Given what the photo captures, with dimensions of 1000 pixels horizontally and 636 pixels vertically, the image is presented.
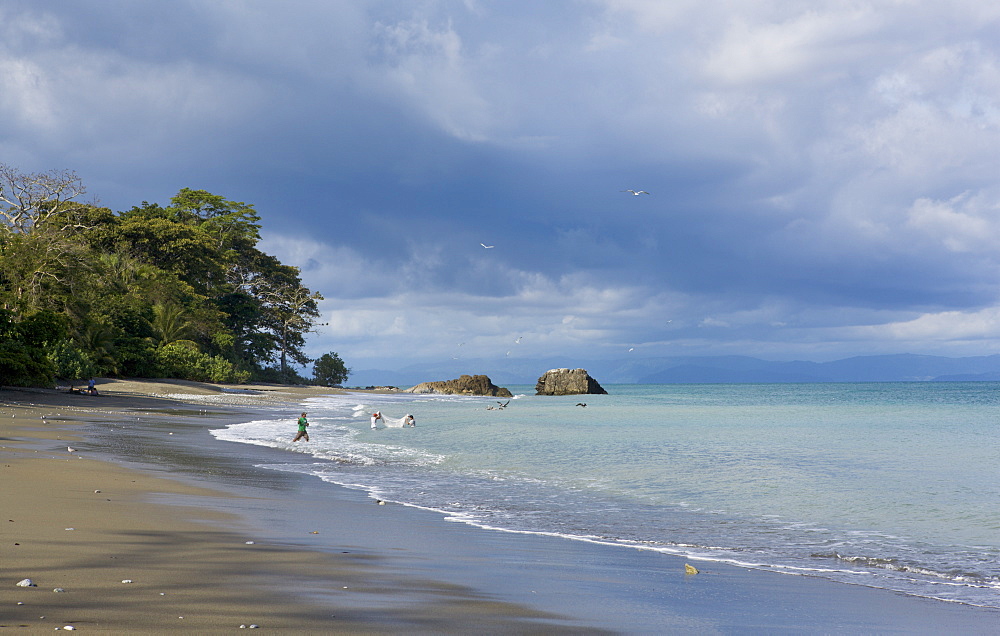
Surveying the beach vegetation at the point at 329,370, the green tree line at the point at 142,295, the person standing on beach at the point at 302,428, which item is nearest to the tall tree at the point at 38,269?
the green tree line at the point at 142,295

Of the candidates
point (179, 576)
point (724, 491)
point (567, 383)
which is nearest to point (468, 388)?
point (567, 383)

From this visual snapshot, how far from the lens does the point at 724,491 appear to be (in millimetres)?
13148

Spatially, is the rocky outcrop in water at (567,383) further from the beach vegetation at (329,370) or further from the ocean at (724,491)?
the ocean at (724,491)

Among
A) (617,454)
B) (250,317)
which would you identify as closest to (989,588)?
(617,454)

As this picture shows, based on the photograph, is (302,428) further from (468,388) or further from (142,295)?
(468,388)

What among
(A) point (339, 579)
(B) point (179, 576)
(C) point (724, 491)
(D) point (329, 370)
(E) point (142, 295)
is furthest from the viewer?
(D) point (329, 370)

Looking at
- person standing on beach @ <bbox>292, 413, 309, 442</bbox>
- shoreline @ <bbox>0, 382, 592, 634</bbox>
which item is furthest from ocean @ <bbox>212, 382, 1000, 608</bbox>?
shoreline @ <bbox>0, 382, 592, 634</bbox>

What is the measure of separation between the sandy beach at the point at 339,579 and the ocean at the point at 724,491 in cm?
109

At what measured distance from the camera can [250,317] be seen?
245 ft

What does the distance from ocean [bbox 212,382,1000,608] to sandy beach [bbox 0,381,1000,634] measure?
3.58 ft

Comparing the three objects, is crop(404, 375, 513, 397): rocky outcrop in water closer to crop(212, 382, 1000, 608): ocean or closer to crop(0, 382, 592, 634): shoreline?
crop(212, 382, 1000, 608): ocean

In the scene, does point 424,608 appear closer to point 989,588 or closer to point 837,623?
point 837,623

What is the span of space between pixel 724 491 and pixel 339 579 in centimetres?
916

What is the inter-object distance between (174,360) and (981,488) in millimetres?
49753
